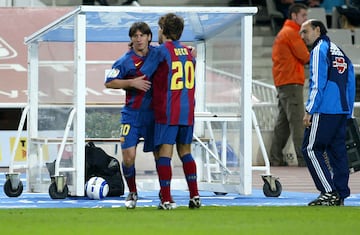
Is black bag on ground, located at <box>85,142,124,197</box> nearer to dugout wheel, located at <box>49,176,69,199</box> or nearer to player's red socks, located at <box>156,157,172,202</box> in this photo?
dugout wheel, located at <box>49,176,69,199</box>

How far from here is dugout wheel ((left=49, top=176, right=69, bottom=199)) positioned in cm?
1468

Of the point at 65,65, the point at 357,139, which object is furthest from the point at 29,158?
the point at 357,139

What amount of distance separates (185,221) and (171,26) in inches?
93.4

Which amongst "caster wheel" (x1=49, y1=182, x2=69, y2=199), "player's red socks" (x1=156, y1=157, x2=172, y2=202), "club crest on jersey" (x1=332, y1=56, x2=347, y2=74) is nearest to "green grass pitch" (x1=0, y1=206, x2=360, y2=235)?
"player's red socks" (x1=156, y1=157, x2=172, y2=202)

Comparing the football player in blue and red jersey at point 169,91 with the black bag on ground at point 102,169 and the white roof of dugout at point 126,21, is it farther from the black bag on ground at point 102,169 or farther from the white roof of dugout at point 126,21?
the black bag on ground at point 102,169

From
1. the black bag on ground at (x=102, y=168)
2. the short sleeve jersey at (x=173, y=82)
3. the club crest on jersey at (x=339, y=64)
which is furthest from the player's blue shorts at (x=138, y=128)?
the black bag on ground at (x=102, y=168)

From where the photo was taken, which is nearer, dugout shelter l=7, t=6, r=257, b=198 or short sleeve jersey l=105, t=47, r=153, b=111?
short sleeve jersey l=105, t=47, r=153, b=111

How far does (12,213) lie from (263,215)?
227 cm

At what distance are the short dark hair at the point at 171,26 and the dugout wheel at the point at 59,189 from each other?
10.1ft

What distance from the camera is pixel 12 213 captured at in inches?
462

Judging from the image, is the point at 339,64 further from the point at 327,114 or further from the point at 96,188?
the point at 96,188

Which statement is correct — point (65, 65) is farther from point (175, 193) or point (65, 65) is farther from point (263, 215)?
point (263, 215)

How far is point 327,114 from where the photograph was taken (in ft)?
43.1

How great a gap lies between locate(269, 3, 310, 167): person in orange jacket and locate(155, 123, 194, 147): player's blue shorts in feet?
28.9
